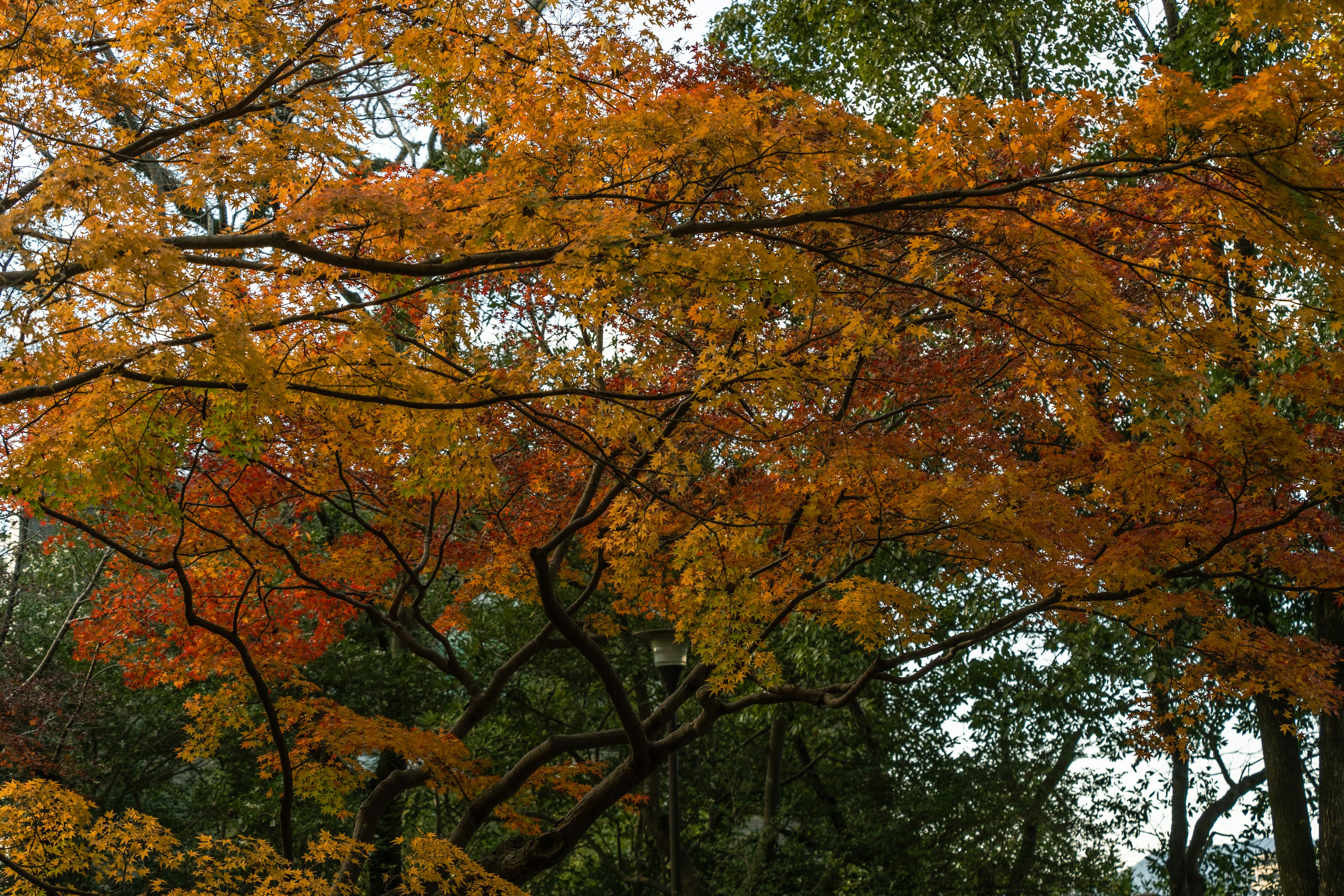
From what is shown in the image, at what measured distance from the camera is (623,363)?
10.7m

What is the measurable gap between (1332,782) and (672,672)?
6.48m

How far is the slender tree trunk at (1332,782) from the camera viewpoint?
33.1ft

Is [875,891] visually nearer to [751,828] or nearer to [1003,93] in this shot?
[751,828]

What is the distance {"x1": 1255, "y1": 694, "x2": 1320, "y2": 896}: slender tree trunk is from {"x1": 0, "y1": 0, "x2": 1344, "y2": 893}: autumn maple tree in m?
0.35

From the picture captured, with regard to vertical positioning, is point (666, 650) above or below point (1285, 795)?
above

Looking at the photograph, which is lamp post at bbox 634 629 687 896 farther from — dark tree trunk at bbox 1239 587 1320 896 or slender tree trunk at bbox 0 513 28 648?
slender tree trunk at bbox 0 513 28 648

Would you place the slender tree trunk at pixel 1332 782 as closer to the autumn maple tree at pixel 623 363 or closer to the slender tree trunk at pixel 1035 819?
the autumn maple tree at pixel 623 363

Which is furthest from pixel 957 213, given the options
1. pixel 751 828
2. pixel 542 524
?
pixel 751 828

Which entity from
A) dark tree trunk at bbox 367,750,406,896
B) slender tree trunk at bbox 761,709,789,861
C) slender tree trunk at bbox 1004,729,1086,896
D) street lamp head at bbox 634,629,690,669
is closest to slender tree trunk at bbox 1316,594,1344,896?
slender tree trunk at bbox 1004,729,1086,896

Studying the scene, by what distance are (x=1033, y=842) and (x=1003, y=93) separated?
858cm

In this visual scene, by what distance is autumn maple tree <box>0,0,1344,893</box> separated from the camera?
16.1 ft

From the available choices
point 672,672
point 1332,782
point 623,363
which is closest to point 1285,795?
point 1332,782

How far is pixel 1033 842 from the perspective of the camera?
12.3 metres

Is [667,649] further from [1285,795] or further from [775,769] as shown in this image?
[1285,795]
